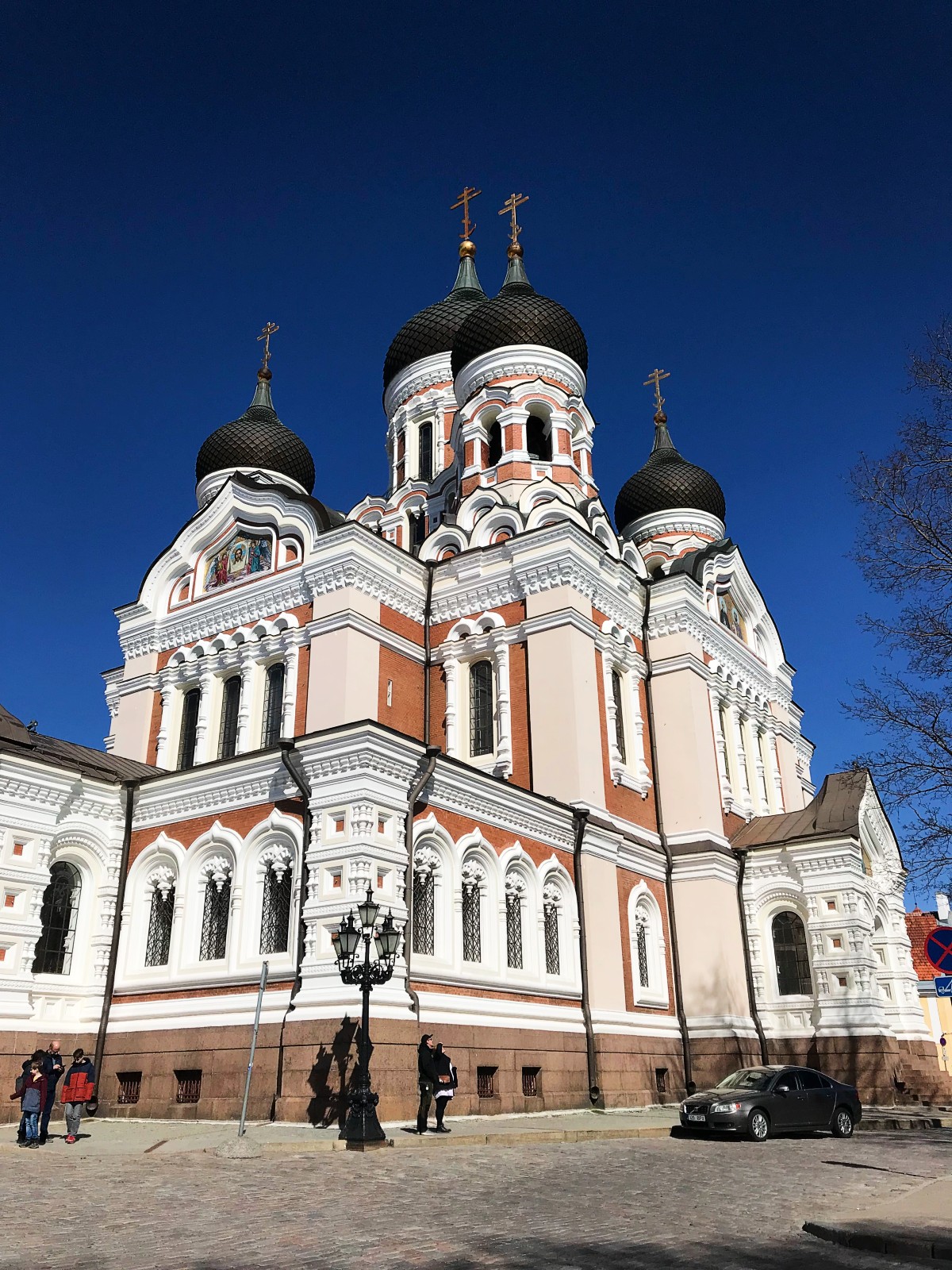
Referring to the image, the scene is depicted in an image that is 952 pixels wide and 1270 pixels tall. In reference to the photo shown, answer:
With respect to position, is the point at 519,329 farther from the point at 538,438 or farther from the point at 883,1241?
the point at 883,1241

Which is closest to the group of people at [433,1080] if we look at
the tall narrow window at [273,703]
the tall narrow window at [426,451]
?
the tall narrow window at [273,703]

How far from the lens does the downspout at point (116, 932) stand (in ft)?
51.2

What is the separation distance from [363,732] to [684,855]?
928 centimetres

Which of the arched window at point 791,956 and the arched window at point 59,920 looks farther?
the arched window at point 791,956

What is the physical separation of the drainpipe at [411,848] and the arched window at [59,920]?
5497 millimetres

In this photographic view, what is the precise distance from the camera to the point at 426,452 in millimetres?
29891

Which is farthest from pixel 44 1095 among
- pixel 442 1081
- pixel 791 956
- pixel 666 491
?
pixel 666 491

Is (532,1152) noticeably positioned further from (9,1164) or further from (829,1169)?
(9,1164)

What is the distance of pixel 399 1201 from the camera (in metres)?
7.66

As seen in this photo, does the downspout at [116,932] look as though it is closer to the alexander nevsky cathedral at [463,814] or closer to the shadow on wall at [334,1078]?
the alexander nevsky cathedral at [463,814]

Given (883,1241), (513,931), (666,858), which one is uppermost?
(666,858)

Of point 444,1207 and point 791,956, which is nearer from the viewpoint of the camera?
point 444,1207

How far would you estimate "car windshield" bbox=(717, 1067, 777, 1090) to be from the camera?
1375cm

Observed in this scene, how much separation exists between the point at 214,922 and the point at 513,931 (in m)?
4.53
